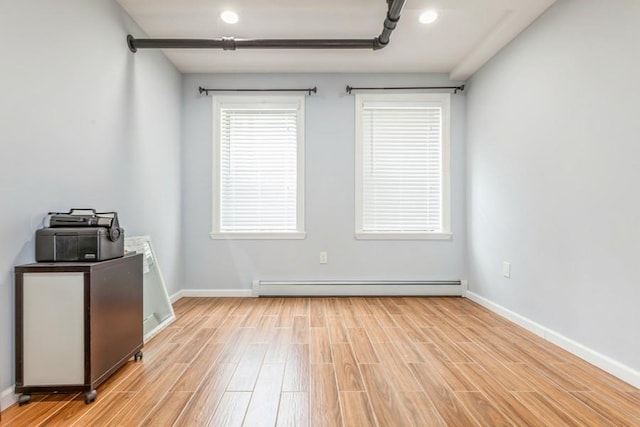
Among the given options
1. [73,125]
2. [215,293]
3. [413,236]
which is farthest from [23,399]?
[413,236]

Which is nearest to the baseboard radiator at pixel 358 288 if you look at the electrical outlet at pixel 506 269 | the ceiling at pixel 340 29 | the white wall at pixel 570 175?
the white wall at pixel 570 175

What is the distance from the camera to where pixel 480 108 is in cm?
344

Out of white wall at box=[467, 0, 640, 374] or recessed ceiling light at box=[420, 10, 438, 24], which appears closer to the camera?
white wall at box=[467, 0, 640, 374]

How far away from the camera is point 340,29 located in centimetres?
283

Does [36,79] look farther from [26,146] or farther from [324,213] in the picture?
[324,213]

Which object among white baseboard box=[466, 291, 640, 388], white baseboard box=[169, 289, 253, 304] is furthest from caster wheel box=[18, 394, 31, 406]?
white baseboard box=[466, 291, 640, 388]

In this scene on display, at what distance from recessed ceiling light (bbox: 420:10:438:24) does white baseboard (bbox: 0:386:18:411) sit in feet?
11.8

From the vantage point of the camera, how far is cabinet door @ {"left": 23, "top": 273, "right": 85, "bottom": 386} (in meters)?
1.59

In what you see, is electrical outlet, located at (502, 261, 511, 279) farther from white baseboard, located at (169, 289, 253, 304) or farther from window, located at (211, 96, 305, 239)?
white baseboard, located at (169, 289, 253, 304)

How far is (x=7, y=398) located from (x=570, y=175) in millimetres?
3544

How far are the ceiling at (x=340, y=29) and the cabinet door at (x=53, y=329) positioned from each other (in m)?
2.08

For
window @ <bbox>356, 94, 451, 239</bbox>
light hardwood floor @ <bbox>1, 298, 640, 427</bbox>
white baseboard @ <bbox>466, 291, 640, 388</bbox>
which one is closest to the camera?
light hardwood floor @ <bbox>1, 298, 640, 427</bbox>

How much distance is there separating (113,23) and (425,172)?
3.25 meters

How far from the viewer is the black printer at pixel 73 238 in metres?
1.69
